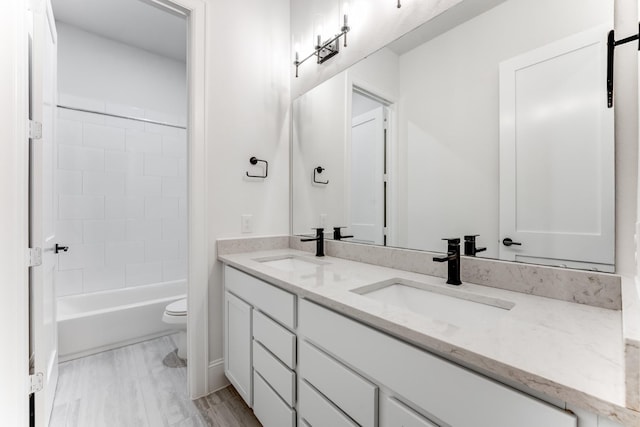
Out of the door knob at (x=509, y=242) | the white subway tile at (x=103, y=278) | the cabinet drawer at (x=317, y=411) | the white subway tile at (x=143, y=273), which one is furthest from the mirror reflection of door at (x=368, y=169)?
the white subway tile at (x=103, y=278)

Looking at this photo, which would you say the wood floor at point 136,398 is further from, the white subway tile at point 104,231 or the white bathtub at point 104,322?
the white subway tile at point 104,231

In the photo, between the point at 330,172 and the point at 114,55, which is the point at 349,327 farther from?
the point at 114,55

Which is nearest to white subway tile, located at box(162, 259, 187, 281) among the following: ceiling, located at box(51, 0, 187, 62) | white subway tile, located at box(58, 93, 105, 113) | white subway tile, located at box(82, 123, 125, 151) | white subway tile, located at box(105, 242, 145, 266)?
white subway tile, located at box(105, 242, 145, 266)

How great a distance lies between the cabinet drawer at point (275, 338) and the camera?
1133 millimetres

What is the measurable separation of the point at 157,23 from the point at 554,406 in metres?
3.38

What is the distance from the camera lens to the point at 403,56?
140 cm

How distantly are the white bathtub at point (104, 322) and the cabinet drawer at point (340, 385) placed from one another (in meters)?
1.95

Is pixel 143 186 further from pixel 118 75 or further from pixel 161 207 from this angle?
pixel 118 75

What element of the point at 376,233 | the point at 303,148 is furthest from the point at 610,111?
the point at 303,148

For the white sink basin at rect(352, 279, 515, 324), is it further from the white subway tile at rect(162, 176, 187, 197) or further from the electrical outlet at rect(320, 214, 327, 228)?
the white subway tile at rect(162, 176, 187, 197)

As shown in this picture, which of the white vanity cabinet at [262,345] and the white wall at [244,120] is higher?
the white wall at [244,120]

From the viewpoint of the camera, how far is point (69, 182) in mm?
2551

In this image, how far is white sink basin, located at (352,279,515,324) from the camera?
36.5 inches

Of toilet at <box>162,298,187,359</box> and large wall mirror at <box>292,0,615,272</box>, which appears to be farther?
toilet at <box>162,298,187,359</box>
